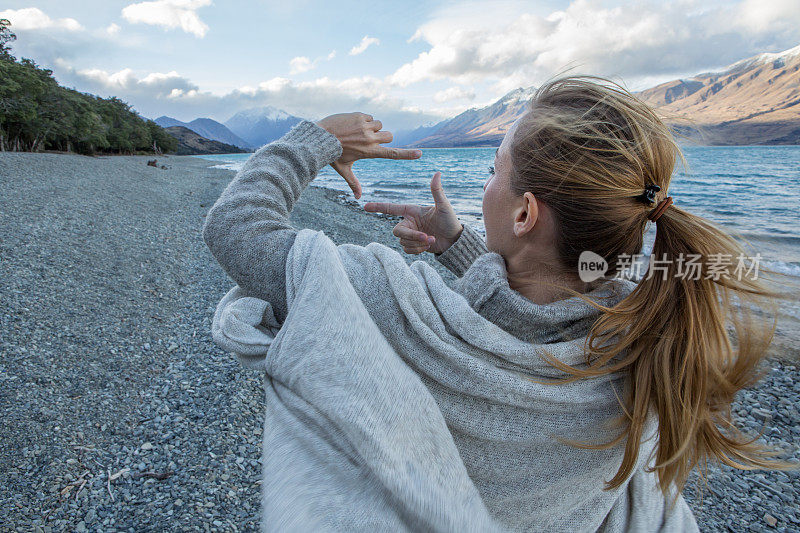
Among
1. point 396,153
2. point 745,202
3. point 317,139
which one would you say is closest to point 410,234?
point 396,153

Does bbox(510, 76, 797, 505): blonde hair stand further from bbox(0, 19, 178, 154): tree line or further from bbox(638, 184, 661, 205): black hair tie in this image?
bbox(0, 19, 178, 154): tree line

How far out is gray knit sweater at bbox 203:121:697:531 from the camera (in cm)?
90

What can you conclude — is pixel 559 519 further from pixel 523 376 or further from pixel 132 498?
pixel 132 498

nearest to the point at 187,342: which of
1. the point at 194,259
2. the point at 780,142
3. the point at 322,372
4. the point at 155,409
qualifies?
the point at 155,409

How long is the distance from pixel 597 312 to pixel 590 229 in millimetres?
224

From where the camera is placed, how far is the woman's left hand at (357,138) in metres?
1.49

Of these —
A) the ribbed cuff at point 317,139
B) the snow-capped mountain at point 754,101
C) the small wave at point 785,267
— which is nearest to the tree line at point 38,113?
the ribbed cuff at point 317,139

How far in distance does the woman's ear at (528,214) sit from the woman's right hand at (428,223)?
0.44m

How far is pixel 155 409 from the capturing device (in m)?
4.00

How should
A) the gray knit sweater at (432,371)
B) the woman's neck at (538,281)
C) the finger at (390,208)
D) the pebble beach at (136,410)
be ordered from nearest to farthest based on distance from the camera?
the gray knit sweater at (432,371)
the woman's neck at (538,281)
the finger at (390,208)
the pebble beach at (136,410)

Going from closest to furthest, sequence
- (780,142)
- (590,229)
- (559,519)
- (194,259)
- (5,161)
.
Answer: (590,229), (559,519), (194,259), (5,161), (780,142)

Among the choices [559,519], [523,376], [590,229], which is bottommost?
[559,519]

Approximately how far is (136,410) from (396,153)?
149 inches

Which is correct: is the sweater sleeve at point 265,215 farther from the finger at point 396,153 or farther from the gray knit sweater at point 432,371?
the finger at point 396,153
